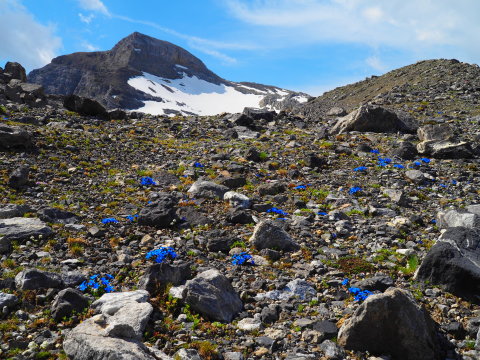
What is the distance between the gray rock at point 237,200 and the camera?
14.5 metres

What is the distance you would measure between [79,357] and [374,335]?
5.51 m

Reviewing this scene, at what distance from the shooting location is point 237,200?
14.7 metres

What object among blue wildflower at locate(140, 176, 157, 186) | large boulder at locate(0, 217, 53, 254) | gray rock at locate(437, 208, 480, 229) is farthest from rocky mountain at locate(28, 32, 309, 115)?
large boulder at locate(0, 217, 53, 254)

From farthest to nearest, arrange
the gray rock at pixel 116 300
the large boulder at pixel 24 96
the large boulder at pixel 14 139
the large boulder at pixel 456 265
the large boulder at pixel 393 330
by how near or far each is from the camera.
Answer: the large boulder at pixel 24 96 → the large boulder at pixel 14 139 → the large boulder at pixel 456 265 → the gray rock at pixel 116 300 → the large boulder at pixel 393 330

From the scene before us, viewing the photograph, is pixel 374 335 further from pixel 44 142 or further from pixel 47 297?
pixel 44 142

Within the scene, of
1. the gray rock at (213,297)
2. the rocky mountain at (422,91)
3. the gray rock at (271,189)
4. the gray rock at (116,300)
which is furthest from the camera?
the rocky mountain at (422,91)

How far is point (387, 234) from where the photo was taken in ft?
39.0

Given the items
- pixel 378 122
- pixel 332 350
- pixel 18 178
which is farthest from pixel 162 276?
pixel 378 122

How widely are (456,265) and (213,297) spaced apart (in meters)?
5.98

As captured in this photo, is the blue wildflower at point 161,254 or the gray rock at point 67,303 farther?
the blue wildflower at point 161,254

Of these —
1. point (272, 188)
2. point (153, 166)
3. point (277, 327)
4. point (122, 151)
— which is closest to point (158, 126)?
point (122, 151)

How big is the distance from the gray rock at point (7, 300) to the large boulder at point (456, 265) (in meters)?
9.88

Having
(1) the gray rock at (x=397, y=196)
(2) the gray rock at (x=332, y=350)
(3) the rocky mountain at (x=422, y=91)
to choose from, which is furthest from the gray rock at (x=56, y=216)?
(3) the rocky mountain at (x=422, y=91)

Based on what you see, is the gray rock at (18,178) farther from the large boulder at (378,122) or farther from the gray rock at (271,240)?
the large boulder at (378,122)
